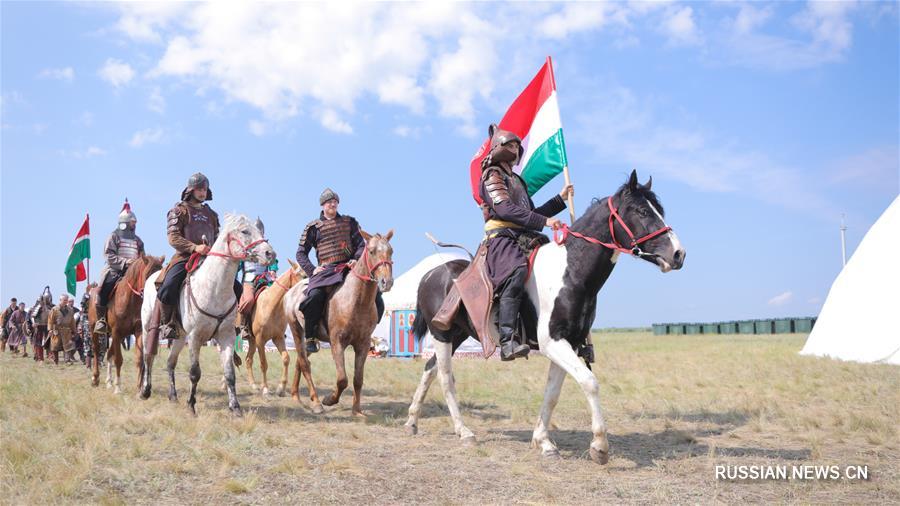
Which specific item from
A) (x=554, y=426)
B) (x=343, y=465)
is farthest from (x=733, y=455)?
(x=343, y=465)

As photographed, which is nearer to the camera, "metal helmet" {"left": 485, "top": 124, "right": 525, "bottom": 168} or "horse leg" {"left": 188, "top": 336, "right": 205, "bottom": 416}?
"metal helmet" {"left": 485, "top": 124, "right": 525, "bottom": 168}

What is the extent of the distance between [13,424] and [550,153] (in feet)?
25.1

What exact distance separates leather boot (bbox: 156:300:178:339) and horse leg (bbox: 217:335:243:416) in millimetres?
830

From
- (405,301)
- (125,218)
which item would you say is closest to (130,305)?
(125,218)

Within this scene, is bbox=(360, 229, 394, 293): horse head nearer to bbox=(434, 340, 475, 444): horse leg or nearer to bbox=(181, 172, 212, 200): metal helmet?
bbox=(434, 340, 475, 444): horse leg

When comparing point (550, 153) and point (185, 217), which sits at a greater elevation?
point (550, 153)

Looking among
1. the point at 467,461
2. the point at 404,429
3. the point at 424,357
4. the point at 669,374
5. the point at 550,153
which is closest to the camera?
the point at 467,461

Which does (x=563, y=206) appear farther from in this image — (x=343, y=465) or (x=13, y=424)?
(x=13, y=424)

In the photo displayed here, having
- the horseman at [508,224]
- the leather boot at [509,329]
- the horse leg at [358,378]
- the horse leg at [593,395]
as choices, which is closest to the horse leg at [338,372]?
A: the horse leg at [358,378]

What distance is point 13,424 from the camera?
798 cm

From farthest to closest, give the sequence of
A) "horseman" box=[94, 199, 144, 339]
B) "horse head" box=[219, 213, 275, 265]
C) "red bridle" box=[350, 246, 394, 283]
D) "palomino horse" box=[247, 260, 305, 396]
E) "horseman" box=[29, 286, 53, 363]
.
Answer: "horseman" box=[29, 286, 53, 363] → "palomino horse" box=[247, 260, 305, 396] → "horseman" box=[94, 199, 144, 339] → "red bridle" box=[350, 246, 394, 283] → "horse head" box=[219, 213, 275, 265]

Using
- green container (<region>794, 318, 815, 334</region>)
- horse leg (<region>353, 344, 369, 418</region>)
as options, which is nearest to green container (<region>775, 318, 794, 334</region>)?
green container (<region>794, 318, 815, 334</region>)

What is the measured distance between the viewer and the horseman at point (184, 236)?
31.8 feet

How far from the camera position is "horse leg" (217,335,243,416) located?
9109 mm
